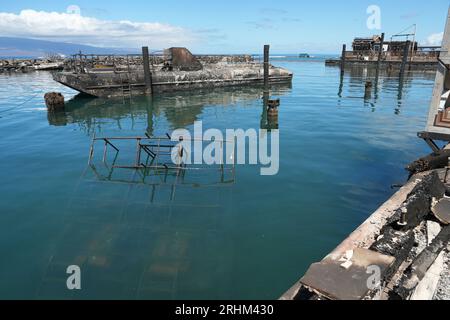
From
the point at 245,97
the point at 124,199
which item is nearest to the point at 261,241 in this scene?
the point at 124,199

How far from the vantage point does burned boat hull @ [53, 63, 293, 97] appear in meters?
26.5

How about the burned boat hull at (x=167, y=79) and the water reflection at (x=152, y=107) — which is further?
the burned boat hull at (x=167, y=79)

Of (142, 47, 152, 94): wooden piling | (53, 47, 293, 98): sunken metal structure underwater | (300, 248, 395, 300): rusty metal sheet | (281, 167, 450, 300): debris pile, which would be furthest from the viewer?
(142, 47, 152, 94): wooden piling

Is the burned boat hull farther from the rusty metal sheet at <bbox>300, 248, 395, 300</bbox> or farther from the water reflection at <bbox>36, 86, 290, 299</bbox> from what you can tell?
the rusty metal sheet at <bbox>300, 248, 395, 300</bbox>

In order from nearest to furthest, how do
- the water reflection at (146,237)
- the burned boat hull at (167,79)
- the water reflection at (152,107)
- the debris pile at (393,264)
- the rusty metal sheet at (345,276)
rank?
the rusty metal sheet at (345,276) → the debris pile at (393,264) → the water reflection at (146,237) → the water reflection at (152,107) → the burned boat hull at (167,79)

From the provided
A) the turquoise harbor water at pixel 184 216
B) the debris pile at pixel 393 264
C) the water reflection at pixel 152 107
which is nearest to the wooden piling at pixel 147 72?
the water reflection at pixel 152 107

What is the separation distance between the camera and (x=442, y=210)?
6.45 meters

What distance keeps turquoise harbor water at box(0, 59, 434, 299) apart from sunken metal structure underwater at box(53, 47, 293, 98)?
34.3 ft

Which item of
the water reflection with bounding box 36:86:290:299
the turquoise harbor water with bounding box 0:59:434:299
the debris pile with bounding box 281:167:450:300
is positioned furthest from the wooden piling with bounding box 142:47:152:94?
the debris pile with bounding box 281:167:450:300

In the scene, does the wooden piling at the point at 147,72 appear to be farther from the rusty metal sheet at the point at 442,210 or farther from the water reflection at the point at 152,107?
the rusty metal sheet at the point at 442,210

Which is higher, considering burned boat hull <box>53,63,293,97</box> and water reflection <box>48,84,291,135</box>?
burned boat hull <box>53,63,293,97</box>

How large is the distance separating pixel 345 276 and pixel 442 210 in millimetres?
3730

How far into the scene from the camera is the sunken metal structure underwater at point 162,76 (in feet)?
88.3
